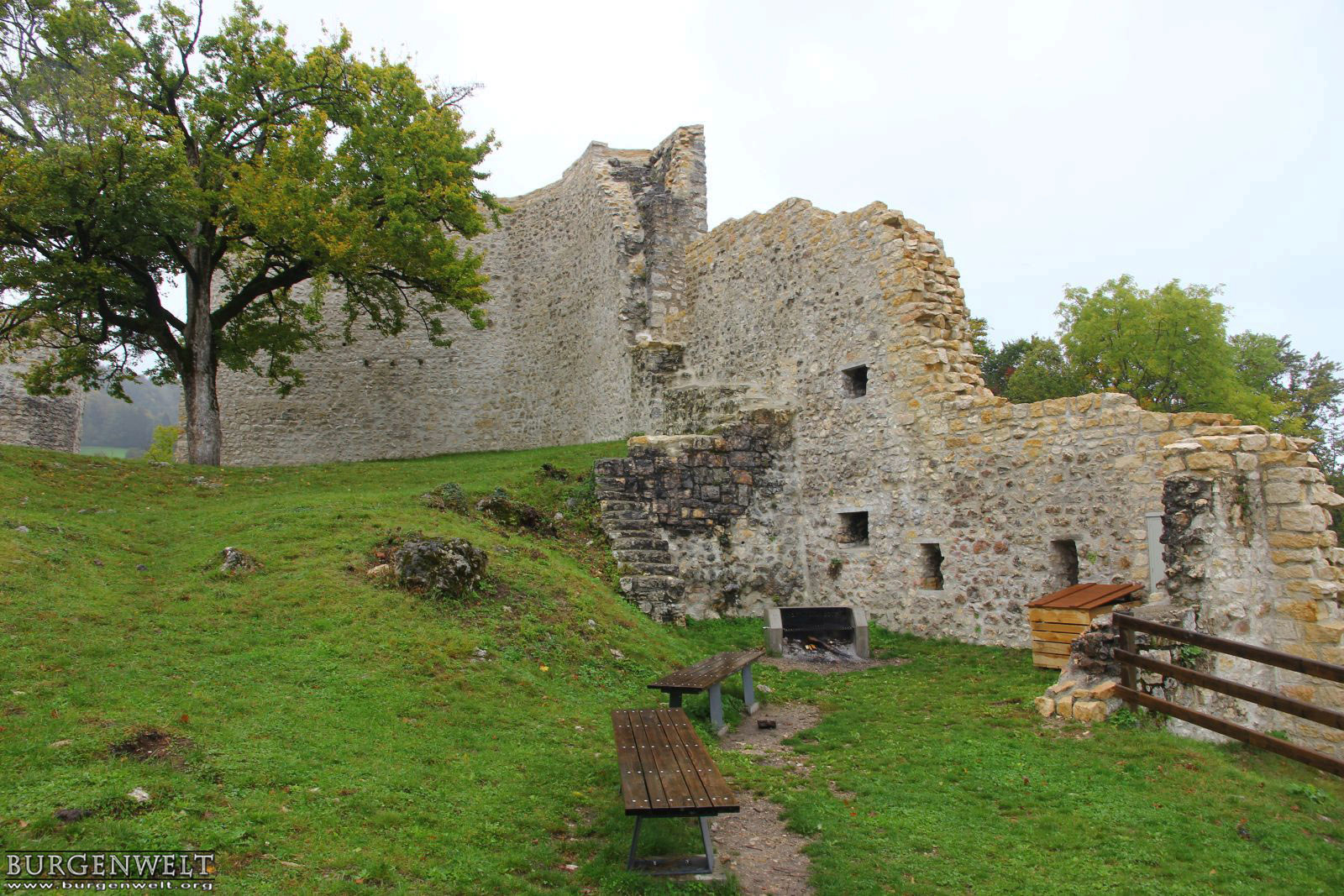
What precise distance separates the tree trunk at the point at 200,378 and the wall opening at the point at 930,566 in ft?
43.4

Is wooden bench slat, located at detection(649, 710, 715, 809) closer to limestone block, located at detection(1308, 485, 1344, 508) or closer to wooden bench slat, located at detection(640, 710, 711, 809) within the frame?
wooden bench slat, located at detection(640, 710, 711, 809)

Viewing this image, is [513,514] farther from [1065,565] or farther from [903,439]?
[1065,565]

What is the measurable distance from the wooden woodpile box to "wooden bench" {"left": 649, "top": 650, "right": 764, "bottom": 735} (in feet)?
10.1

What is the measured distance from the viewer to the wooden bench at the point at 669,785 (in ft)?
15.6

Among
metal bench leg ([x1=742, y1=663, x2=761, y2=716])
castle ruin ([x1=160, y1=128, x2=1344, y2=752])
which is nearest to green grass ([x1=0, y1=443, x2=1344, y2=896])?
metal bench leg ([x1=742, y1=663, x2=761, y2=716])

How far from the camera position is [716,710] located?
333 inches

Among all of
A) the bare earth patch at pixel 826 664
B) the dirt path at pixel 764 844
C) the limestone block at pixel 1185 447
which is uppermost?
the limestone block at pixel 1185 447

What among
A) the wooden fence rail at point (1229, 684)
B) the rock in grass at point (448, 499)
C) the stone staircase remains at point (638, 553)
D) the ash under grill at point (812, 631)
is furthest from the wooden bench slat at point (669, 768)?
the rock in grass at point (448, 499)

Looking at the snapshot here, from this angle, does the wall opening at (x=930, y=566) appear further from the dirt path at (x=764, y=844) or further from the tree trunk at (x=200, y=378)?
the tree trunk at (x=200, y=378)

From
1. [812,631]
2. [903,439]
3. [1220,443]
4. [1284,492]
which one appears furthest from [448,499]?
[1284,492]

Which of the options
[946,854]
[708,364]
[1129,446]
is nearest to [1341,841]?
[946,854]

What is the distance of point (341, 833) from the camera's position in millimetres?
4984

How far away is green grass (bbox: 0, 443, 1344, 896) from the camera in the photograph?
4.94 metres

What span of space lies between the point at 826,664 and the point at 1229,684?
5.39m
